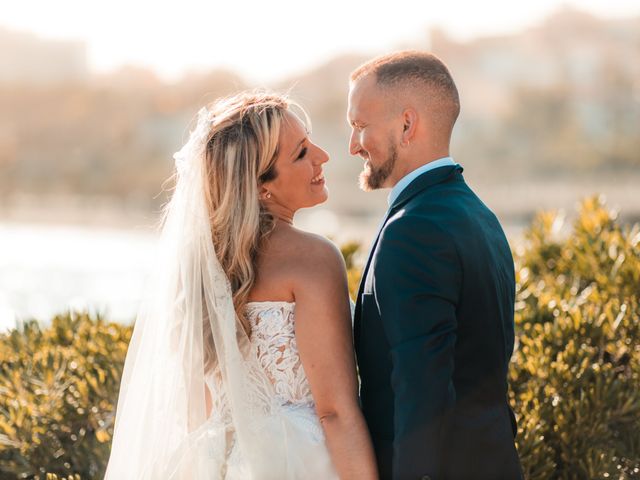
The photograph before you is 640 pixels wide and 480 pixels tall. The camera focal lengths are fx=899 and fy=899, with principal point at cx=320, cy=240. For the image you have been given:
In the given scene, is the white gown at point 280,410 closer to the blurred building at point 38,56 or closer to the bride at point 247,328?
the bride at point 247,328

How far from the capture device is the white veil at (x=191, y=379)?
2.83 m

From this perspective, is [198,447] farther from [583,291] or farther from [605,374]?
[583,291]

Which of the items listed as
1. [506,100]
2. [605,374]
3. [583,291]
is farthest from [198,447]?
[506,100]

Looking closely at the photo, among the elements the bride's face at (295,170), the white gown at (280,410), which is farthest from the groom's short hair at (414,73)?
the white gown at (280,410)

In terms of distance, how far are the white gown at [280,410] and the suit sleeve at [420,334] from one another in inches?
17.9

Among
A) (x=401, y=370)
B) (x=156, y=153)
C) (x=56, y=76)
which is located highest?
(x=56, y=76)

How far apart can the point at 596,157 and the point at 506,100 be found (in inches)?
692

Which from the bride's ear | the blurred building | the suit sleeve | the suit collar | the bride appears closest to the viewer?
the suit sleeve

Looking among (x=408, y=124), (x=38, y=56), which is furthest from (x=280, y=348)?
(x=38, y=56)

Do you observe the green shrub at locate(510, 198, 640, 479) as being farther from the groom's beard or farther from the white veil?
the groom's beard

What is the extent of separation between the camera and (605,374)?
3885 mm

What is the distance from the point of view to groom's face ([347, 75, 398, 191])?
8.75ft

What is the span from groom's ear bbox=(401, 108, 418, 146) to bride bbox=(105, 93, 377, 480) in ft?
1.36

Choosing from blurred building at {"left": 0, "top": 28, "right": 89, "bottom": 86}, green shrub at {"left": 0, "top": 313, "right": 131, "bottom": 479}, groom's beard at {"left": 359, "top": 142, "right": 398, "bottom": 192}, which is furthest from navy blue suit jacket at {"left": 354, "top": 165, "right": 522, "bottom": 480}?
blurred building at {"left": 0, "top": 28, "right": 89, "bottom": 86}
